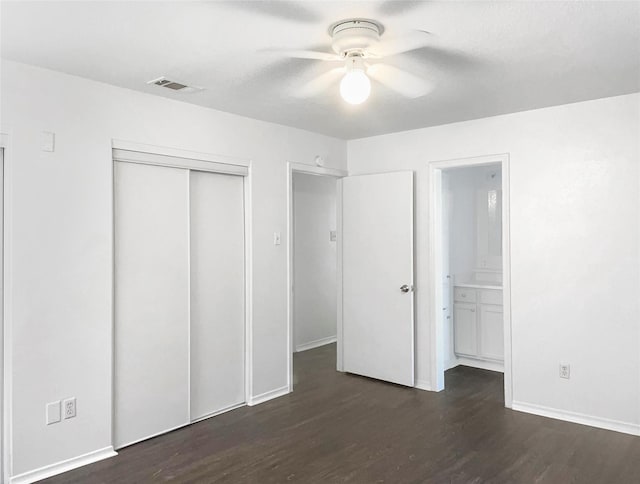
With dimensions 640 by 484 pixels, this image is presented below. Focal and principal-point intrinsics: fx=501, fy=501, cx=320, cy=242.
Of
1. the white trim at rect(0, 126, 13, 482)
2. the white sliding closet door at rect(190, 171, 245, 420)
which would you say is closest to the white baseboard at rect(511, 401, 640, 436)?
the white sliding closet door at rect(190, 171, 245, 420)

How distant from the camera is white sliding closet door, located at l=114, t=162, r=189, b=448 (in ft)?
10.9

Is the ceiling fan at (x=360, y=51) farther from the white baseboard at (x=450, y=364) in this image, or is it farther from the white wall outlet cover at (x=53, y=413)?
the white baseboard at (x=450, y=364)

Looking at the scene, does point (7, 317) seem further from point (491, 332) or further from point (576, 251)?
point (491, 332)

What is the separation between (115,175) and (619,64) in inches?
124

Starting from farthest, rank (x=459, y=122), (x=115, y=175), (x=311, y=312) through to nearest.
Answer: (x=311, y=312)
(x=459, y=122)
(x=115, y=175)

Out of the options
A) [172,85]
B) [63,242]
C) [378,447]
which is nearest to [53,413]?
[63,242]

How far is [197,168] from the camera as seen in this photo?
376cm

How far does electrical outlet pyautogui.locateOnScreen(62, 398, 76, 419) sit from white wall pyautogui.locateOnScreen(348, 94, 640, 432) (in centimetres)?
319

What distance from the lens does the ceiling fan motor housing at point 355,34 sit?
89.0 inches

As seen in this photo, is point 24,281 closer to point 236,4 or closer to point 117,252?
point 117,252

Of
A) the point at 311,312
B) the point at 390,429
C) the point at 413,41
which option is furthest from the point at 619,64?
the point at 311,312

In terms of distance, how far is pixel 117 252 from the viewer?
130 inches

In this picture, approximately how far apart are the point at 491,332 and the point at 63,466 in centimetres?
388

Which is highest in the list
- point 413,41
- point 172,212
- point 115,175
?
point 413,41
